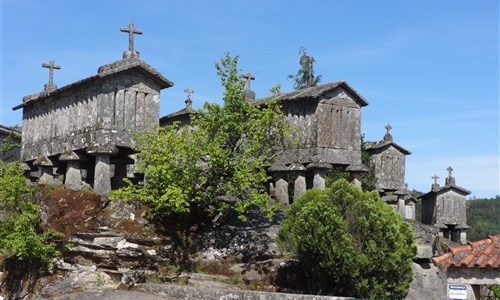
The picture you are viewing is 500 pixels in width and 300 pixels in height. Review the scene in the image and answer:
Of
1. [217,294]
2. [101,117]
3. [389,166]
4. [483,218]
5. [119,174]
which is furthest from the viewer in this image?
[483,218]

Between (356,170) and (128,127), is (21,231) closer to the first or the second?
(128,127)

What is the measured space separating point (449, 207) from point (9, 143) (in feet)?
73.1

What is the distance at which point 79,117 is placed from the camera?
2277 cm

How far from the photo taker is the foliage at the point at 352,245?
17.8m

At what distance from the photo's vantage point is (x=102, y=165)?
2178 cm

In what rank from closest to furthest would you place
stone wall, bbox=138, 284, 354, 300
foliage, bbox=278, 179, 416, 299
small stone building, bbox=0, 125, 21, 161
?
stone wall, bbox=138, 284, 354, 300 → foliage, bbox=278, 179, 416, 299 → small stone building, bbox=0, 125, 21, 161

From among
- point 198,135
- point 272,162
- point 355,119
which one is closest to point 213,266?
point 198,135

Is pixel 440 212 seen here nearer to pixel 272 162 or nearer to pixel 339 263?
pixel 272 162

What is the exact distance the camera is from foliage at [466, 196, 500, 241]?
78306 millimetres

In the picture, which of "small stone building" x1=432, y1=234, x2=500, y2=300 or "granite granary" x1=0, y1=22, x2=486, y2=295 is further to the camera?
"granite granary" x1=0, y1=22, x2=486, y2=295

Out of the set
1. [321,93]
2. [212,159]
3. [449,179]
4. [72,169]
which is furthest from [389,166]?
[72,169]

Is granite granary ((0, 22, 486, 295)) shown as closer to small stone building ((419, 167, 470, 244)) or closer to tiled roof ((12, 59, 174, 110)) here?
tiled roof ((12, 59, 174, 110))

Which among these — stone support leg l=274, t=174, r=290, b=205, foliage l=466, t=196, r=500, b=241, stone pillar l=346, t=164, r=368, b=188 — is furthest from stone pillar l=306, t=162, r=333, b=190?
foliage l=466, t=196, r=500, b=241

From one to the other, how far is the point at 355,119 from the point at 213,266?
802cm
